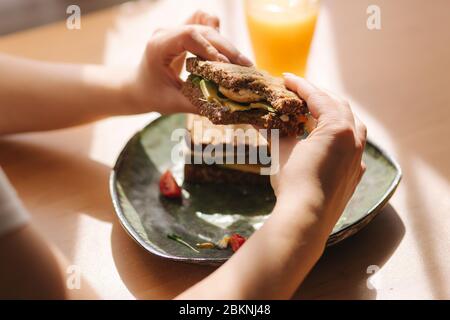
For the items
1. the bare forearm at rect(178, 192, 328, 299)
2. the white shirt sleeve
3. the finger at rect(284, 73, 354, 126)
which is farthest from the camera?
the finger at rect(284, 73, 354, 126)

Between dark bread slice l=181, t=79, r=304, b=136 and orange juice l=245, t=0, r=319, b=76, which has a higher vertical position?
orange juice l=245, t=0, r=319, b=76

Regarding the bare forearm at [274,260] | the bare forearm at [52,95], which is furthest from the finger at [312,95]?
the bare forearm at [52,95]

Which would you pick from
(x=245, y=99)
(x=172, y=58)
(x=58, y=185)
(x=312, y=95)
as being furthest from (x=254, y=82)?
(x=58, y=185)

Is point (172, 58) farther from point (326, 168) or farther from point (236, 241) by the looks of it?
point (326, 168)

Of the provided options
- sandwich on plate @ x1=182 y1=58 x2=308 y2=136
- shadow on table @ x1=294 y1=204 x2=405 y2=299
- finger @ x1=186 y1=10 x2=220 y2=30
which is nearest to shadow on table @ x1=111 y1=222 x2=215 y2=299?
shadow on table @ x1=294 y1=204 x2=405 y2=299

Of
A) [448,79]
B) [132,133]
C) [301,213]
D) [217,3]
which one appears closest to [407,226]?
[301,213]

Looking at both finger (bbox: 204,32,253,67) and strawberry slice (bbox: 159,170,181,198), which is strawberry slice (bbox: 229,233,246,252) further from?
finger (bbox: 204,32,253,67)

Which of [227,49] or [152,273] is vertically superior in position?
[227,49]

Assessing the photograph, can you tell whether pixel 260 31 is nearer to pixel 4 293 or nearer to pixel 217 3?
pixel 217 3
